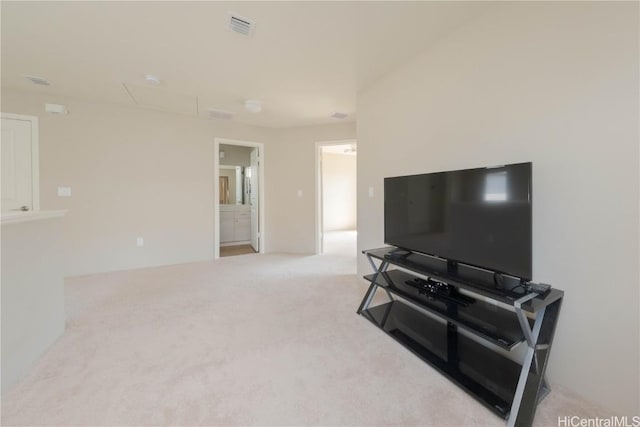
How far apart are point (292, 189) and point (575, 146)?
13.1 ft

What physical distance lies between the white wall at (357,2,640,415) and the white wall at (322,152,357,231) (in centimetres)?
623

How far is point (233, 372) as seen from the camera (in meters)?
1.56

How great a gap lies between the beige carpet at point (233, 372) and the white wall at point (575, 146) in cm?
38

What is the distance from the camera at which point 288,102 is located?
3.49 metres

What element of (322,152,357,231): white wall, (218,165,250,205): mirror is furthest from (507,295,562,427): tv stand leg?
(322,152,357,231): white wall

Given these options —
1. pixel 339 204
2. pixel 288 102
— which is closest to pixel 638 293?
pixel 288 102

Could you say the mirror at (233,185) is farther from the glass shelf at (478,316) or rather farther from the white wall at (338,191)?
the glass shelf at (478,316)

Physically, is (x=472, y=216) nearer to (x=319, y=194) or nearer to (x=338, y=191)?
(x=319, y=194)

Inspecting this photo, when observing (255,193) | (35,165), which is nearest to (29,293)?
(35,165)

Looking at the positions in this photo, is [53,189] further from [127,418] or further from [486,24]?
[486,24]

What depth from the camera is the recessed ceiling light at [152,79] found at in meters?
2.70

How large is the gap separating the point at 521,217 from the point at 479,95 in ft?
3.33
